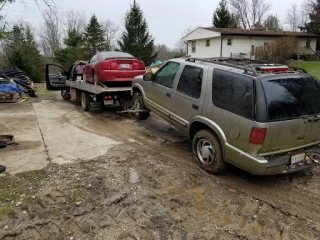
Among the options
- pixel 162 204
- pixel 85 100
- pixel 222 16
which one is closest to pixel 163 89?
pixel 162 204

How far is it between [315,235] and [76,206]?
9.58 feet

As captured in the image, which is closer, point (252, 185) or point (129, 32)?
point (252, 185)

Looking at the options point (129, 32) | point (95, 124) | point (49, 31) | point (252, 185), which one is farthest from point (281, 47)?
point (49, 31)

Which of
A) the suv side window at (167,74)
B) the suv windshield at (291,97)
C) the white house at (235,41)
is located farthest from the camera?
the white house at (235,41)

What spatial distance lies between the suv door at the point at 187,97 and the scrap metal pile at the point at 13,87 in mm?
8775

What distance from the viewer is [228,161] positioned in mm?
4172

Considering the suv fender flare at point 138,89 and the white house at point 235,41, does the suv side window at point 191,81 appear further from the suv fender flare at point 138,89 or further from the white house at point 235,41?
the white house at point 235,41

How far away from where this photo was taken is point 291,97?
12.7ft

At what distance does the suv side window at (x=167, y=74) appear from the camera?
5.61 meters

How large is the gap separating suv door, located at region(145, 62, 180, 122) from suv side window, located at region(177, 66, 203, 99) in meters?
0.31

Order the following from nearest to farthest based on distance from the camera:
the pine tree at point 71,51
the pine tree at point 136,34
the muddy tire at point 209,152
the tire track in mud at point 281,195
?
the tire track in mud at point 281,195 → the muddy tire at point 209,152 → the pine tree at point 71,51 → the pine tree at point 136,34

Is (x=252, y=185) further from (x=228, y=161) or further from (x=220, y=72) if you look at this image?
(x=220, y=72)

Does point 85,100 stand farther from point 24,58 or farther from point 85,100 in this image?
point 24,58

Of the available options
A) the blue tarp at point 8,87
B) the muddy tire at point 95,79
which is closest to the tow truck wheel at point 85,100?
the muddy tire at point 95,79
